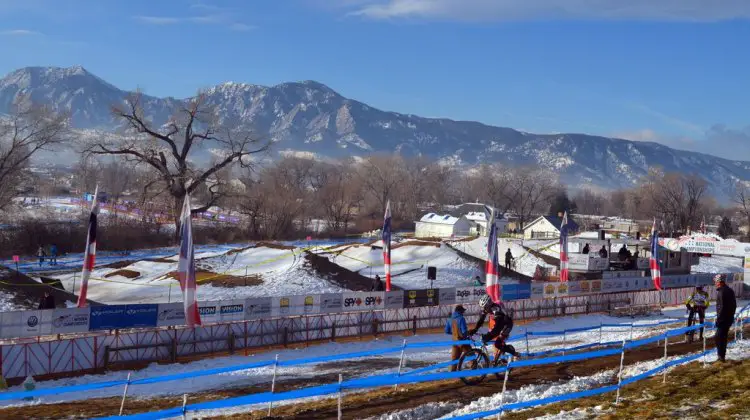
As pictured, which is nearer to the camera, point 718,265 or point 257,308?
point 257,308

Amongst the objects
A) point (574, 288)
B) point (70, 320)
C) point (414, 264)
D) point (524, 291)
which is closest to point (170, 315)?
point (70, 320)

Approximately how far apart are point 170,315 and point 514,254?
38885mm

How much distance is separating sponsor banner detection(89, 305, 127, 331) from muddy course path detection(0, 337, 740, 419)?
7725 mm

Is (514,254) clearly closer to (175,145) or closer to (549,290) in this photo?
(549,290)

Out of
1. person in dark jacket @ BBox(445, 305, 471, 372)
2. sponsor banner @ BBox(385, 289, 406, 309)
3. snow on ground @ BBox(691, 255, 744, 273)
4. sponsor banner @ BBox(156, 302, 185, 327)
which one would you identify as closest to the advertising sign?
sponsor banner @ BBox(385, 289, 406, 309)

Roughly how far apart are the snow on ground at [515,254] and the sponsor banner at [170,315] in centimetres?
3217

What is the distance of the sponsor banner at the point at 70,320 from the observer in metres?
23.1

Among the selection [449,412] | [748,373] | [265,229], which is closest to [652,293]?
[748,373]

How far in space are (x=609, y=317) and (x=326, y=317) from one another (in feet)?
56.9

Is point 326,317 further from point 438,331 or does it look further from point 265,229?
point 265,229

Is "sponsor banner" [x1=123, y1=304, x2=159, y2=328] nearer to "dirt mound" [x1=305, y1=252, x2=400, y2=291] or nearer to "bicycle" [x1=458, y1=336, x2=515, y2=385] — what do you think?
"bicycle" [x1=458, y1=336, x2=515, y2=385]

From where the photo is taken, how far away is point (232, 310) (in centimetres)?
2777

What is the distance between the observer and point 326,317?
27.3 metres

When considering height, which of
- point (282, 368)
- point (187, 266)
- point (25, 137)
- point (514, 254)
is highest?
point (25, 137)
